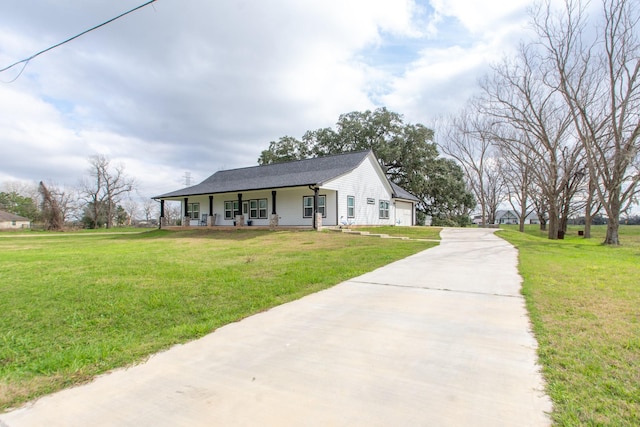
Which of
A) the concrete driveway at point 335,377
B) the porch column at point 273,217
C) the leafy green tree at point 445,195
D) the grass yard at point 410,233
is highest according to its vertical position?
the leafy green tree at point 445,195

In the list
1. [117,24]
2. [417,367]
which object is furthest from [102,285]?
[417,367]

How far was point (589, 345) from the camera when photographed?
10.5ft

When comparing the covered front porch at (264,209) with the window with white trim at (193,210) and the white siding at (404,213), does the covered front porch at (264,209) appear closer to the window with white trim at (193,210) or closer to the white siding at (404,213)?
the window with white trim at (193,210)

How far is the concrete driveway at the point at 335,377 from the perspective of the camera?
216 centimetres

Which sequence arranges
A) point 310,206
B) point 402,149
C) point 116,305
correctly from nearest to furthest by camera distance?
point 116,305 → point 310,206 → point 402,149

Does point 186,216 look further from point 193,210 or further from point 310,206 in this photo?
point 310,206

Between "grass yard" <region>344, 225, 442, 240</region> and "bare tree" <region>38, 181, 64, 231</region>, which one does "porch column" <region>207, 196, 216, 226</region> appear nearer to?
"grass yard" <region>344, 225, 442, 240</region>

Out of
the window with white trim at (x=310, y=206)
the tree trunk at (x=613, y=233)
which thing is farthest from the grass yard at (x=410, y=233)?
the tree trunk at (x=613, y=233)

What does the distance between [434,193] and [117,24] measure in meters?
30.7

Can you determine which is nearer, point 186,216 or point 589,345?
point 589,345

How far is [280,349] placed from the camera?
3223 mm

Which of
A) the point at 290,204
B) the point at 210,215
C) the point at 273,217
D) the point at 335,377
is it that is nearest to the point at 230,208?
the point at 210,215

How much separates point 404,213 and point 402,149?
292 inches

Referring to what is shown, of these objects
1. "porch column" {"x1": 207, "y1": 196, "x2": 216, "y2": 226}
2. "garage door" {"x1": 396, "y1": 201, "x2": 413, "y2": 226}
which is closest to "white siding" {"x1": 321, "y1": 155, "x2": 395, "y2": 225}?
"garage door" {"x1": 396, "y1": 201, "x2": 413, "y2": 226}
